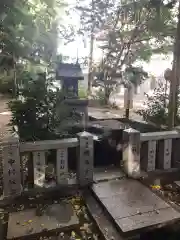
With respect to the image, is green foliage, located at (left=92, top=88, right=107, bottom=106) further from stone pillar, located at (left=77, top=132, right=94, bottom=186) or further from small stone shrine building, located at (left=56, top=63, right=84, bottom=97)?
stone pillar, located at (left=77, top=132, right=94, bottom=186)

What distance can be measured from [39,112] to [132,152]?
76.0 inches

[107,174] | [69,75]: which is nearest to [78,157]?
[107,174]

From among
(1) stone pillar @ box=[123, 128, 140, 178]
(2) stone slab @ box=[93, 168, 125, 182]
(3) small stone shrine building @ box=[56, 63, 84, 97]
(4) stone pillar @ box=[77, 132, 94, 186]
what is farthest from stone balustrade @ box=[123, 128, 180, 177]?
(3) small stone shrine building @ box=[56, 63, 84, 97]

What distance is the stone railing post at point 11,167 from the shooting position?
11.1ft

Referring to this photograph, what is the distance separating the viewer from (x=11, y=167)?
136 inches

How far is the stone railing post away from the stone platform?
1.33 m

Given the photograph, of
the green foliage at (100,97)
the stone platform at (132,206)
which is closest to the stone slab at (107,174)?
the stone platform at (132,206)

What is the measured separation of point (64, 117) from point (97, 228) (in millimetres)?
2089

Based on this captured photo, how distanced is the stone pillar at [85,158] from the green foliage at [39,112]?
0.60 metres

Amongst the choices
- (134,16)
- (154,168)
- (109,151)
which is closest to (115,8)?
(134,16)

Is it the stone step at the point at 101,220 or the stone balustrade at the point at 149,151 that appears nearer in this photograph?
the stone step at the point at 101,220

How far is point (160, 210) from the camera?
3279 mm

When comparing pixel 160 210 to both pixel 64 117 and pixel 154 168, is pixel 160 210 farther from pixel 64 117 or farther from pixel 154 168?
pixel 64 117

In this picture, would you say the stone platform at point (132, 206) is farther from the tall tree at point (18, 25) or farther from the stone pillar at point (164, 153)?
the tall tree at point (18, 25)
